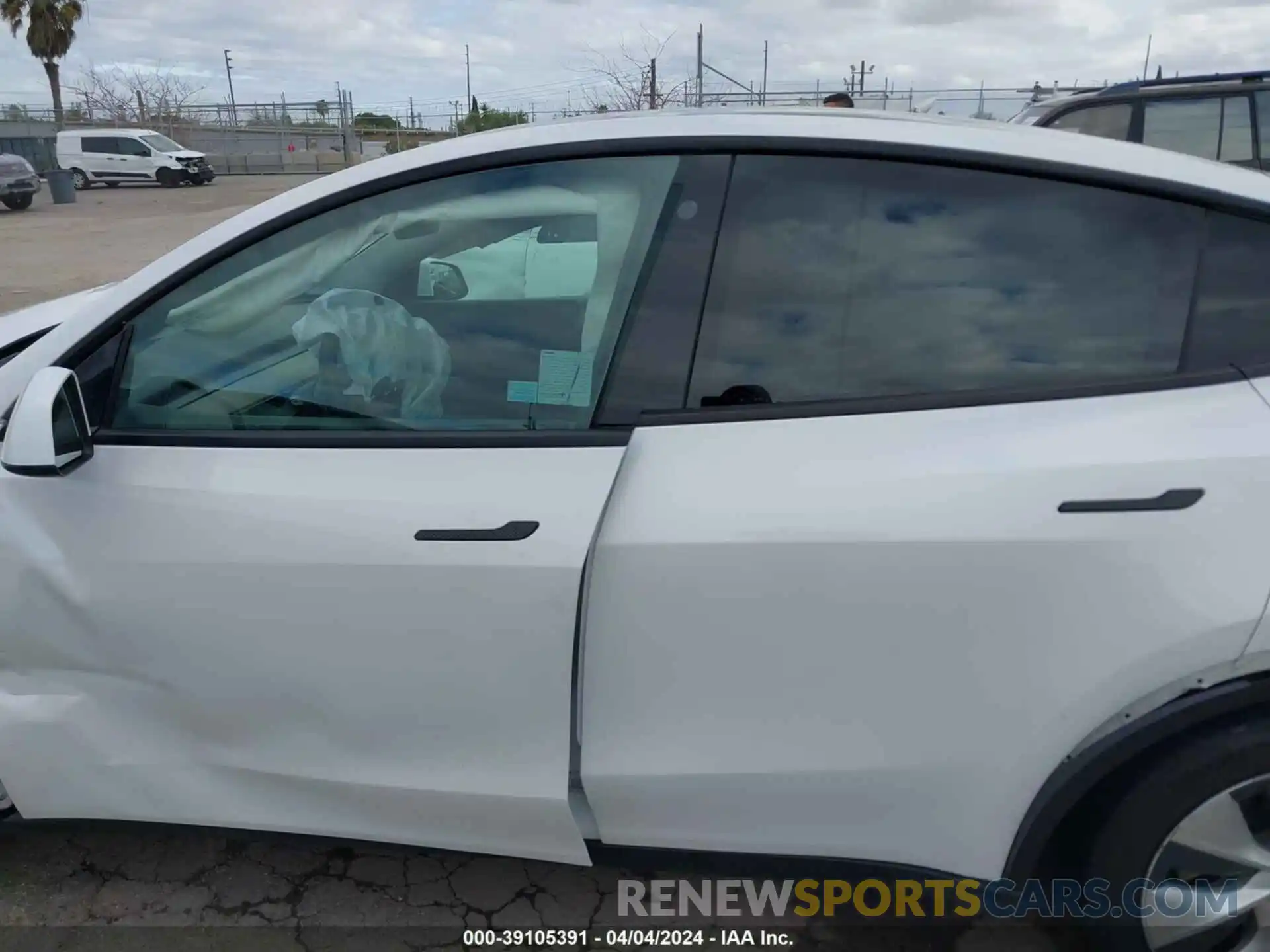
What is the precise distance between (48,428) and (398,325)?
2.17 ft

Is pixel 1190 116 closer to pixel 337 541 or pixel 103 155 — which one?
pixel 337 541

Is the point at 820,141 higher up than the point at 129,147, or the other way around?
the point at 129,147

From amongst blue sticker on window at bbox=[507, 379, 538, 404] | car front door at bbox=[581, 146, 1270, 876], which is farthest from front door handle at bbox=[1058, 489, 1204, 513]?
blue sticker on window at bbox=[507, 379, 538, 404]

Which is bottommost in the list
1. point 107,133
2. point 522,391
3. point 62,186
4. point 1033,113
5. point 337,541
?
point 337,541

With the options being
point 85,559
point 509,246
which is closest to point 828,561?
point 509,246

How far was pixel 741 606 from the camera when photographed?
5.18 ft

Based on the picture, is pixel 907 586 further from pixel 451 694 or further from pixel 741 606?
pixel 451 694

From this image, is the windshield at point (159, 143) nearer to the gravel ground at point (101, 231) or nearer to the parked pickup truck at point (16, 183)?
the gravel ground at point (101, 231)

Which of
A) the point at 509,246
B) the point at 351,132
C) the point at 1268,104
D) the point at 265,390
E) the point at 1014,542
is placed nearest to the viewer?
the point at 1014,542

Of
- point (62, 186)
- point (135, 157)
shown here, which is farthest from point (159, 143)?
point (62, 186)

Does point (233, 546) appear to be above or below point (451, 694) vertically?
above

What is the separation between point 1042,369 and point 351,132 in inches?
1362

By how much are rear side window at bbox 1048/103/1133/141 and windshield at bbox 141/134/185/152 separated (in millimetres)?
27375

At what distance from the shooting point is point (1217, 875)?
1658 millimetres
